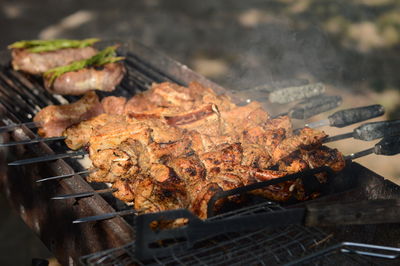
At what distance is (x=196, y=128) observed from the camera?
4.04 metres

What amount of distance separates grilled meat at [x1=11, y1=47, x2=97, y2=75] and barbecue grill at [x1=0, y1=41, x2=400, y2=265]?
0.44 meters

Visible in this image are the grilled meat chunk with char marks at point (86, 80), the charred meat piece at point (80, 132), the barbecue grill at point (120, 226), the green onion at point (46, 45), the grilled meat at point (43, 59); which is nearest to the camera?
the barbecue grill at point (120, 226)

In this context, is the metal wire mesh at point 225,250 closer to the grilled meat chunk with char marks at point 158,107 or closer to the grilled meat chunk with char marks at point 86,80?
the grilled meat chunk with char marks at point 158,107

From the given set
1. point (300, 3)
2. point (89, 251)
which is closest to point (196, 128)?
point (89, 251)

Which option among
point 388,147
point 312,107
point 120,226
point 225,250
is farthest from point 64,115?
point 388,147

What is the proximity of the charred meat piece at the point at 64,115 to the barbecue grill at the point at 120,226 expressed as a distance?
166 millimetres

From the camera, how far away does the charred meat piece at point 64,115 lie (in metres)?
4.33

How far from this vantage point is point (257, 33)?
10.9 meters

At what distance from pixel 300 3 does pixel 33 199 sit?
27.8ft

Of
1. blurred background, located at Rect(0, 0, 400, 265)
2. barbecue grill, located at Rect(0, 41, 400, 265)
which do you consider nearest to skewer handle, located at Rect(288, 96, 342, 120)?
barbecue grill, located at Rect(0, 41, 400, 265)

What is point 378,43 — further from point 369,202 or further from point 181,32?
point 369,202

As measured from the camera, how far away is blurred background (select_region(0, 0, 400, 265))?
27.8 feet

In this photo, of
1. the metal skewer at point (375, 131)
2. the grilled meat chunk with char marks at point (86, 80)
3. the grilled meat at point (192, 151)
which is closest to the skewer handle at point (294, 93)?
the grilled meat at point (192, 151)

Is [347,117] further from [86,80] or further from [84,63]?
[84,63]
